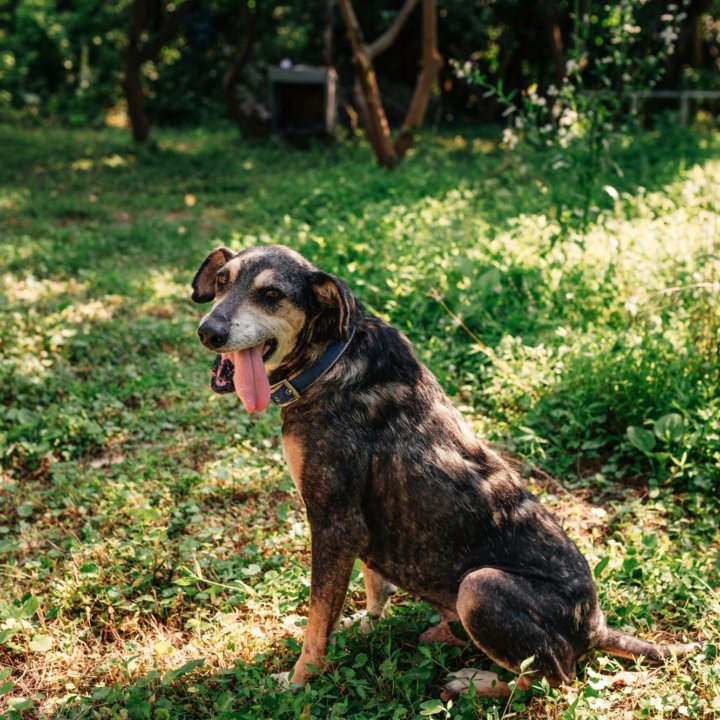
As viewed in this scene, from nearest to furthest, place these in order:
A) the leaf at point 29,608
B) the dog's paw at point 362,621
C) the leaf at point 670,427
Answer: the leaf at point 29,608
the dog's paw at point 362,621
the leaf at point 670,427

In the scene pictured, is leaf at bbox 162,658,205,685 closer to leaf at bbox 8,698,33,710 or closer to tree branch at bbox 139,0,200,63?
leaf at bbox 8,698,33,710

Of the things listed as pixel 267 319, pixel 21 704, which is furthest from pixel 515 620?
pixel 21 704

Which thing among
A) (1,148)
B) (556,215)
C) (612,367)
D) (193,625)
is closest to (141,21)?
(1,148)

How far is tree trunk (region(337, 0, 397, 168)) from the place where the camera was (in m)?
11.9

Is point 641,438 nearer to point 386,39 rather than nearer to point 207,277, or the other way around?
point 207,277

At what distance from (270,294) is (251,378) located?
1.13ft

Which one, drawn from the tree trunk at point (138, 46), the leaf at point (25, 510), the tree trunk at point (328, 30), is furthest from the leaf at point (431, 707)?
the tree trunk at point (328, 30)

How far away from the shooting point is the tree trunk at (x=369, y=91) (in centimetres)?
1190

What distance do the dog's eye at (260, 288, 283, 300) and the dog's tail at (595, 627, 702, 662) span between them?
1.87 metres

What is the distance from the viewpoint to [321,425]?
3066 mm

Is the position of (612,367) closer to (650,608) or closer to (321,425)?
(650,608)

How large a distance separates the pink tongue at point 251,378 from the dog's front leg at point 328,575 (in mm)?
567

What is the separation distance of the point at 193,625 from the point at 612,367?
3099mm

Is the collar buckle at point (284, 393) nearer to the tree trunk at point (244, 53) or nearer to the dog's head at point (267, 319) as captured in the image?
the dog's head at point (267, 319)
